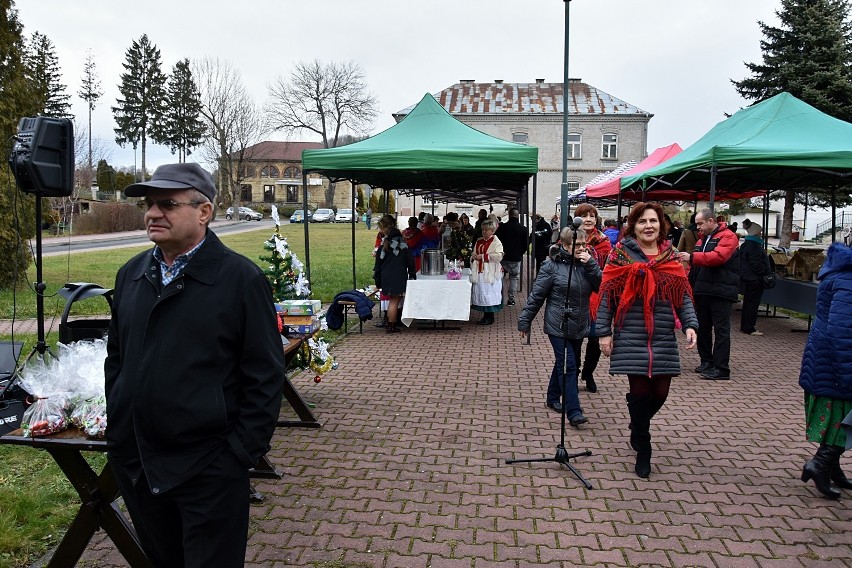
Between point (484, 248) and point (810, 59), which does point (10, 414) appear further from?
point (810, 59)

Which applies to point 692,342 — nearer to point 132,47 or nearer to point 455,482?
point 455,482

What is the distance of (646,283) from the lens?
4.25m

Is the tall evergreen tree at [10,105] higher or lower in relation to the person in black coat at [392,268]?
higher

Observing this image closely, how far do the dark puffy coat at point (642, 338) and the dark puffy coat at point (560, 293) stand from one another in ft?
3.24

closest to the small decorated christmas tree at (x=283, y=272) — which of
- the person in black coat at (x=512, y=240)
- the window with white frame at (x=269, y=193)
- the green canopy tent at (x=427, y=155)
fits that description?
the green canopy tent at (x=427, y=155)

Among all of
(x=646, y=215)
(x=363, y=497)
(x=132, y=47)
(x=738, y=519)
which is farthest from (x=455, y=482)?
(x=132, y=47)

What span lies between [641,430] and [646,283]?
1029mm

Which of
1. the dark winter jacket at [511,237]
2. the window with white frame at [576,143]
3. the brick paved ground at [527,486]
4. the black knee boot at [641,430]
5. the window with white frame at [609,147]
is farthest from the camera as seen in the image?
the window with white frame at [576,143]

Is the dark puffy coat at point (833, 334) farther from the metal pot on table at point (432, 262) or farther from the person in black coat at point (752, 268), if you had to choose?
the metal pot on table at point (432, 262)

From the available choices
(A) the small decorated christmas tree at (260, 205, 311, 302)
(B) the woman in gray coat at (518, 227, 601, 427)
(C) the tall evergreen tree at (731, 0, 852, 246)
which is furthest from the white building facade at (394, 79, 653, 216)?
(B) the woman in gray coat at (518, 227, 601, 427)

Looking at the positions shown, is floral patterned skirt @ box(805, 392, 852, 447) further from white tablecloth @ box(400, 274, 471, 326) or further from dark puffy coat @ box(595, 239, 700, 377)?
white tablecloth @ box(400, 274, 471, 326)

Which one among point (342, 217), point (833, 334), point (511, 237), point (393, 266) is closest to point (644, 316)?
point (833, 334)

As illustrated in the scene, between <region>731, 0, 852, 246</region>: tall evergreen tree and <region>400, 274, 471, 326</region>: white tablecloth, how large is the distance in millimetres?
18391

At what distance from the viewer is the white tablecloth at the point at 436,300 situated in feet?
32.6
